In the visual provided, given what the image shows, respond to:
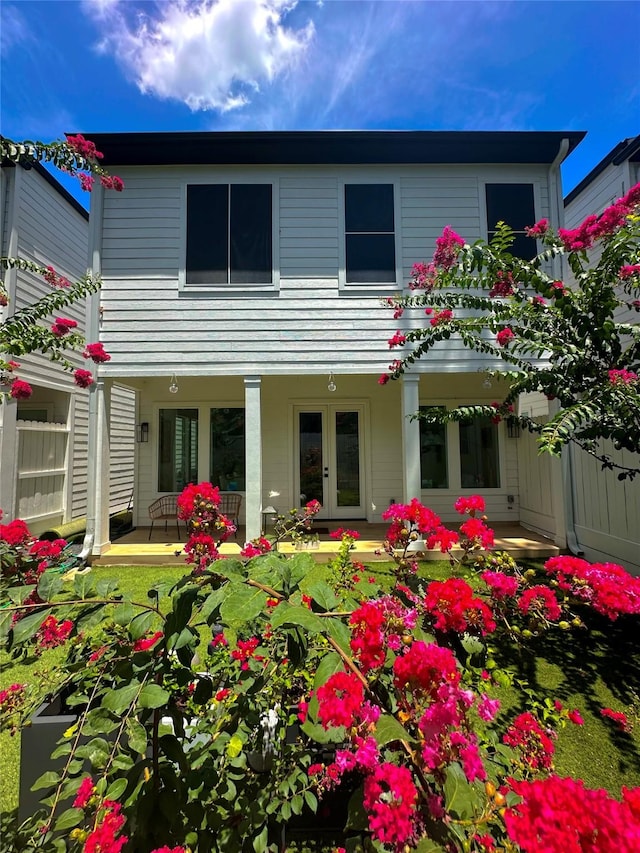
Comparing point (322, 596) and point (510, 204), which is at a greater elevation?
point (510, 204)

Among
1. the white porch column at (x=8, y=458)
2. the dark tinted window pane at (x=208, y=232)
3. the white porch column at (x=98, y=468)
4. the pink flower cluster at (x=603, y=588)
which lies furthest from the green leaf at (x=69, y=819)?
the white porch column at (x=8, y=458)

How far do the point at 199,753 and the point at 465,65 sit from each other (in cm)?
613

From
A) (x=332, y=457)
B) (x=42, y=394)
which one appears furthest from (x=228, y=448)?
(x=42, y=394)

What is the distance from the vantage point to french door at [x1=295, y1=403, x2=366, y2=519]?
7.34 meters

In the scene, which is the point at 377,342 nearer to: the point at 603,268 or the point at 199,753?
the point at 603,268

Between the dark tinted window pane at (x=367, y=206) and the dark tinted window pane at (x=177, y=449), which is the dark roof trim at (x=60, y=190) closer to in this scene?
the dark tinted window pane at (x=177, y=449)

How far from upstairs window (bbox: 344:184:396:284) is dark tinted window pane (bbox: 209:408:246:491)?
347 centimetres

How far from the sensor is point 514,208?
584cm

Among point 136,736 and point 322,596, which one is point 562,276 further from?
point 136,736

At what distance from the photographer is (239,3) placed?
306cm

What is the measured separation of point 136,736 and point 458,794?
2.46 feet

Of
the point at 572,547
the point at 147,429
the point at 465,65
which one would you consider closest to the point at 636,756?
the point at 572,547

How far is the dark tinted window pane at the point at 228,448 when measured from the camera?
24.4 ft

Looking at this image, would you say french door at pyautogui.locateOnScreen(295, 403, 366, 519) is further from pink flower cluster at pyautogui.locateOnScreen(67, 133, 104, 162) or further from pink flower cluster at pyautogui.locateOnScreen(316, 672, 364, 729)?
pink flower cluster at pyautogui.locateOnScreen(316, 672, 364, 729)
